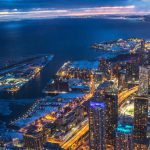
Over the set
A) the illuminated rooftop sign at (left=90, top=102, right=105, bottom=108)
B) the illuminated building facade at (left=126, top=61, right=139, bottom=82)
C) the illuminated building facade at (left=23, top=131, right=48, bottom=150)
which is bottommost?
the illuminated building facade at (left=23, top=131, right=48, bottom=150)

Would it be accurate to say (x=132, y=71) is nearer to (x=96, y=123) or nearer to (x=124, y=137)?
(x=96, y=123)

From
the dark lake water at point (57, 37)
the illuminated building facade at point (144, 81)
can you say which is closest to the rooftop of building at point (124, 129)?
the illuminated building facade at point (144, 81)

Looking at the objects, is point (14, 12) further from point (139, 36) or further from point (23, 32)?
point (139, 36)

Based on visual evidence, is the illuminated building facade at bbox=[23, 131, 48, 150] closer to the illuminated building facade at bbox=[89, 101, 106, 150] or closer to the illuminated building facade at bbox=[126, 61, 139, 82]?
the illuminated building facade at bbox=[89, 101, 106, 150]

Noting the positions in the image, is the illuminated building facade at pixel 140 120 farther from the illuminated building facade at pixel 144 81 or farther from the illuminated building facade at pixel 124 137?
the illuminated building facade at pixel 144 81

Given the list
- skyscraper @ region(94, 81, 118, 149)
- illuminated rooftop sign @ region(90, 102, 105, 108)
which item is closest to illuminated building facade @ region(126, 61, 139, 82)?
skyscraper @ region(94, 81, 118, 149)

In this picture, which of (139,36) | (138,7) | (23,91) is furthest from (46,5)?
(23,91)
